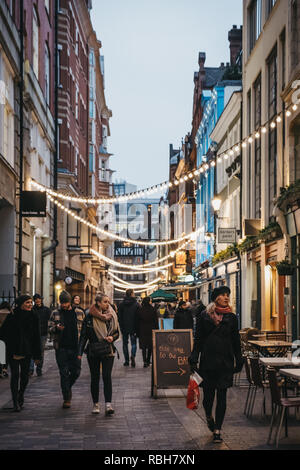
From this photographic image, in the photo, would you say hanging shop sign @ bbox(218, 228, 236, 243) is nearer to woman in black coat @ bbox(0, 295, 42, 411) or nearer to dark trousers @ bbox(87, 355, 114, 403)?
woman in black coat @ bbox(0, 295, 42, 411)

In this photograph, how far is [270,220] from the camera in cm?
2312

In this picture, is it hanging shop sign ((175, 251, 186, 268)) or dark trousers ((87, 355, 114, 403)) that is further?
hanging shop sign ((175, 251, 186, 268))

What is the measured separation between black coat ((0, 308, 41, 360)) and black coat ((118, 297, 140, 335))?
26.2 feet

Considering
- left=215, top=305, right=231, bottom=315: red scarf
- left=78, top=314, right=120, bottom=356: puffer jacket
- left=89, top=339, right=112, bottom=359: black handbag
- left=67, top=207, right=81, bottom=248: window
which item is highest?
left=67, top=207, right=81, bottom=248: window

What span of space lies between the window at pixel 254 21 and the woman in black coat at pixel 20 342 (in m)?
17.4

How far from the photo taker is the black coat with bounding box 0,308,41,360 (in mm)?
11578

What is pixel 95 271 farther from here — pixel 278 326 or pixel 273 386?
pixel 273 386

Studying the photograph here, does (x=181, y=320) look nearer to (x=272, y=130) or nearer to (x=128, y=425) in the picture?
(x=272, y=130)

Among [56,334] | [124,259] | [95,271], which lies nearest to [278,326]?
[56,334]

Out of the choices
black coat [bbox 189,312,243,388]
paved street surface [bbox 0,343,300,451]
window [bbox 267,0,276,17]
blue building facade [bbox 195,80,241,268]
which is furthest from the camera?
blue building facade [bbox 195,80,241,268]

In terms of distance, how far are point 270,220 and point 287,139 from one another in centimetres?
369

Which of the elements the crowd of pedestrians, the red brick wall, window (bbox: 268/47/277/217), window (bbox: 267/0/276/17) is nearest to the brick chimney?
the red brick wall

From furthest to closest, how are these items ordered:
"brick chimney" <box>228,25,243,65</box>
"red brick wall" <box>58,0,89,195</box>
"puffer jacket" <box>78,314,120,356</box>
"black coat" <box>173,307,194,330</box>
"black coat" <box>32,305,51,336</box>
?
"brick chimney" <box>228,25,243,65</box>
"red brick wall" <box>58,0,89,195</box>
"black coat" <box>173,307,194,330</box>
"black coat" <box>32,305,51,336</box>
"puffer jacket" <box>78,314,120,356</box>

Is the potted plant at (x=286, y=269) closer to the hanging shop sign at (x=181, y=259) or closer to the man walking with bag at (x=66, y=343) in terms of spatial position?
the man walking with bag at (x=66, y=343)
